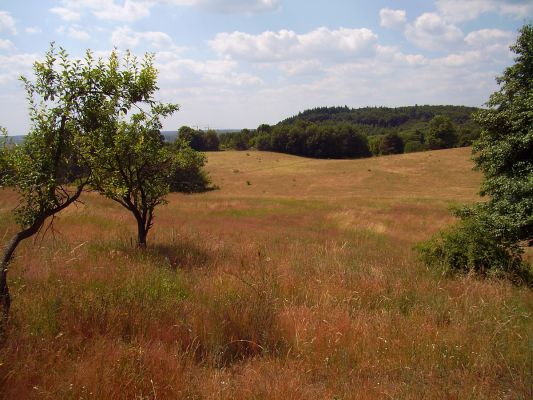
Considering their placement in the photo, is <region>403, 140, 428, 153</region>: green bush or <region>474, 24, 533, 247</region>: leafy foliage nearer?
<region>474, 24, 533, 247</region>: leafy foliage

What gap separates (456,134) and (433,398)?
115598 mm

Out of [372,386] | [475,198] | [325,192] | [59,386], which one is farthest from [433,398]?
[325,192]

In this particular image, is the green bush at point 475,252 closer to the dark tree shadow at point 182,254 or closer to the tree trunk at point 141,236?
the dark tree shadow at point 182,254

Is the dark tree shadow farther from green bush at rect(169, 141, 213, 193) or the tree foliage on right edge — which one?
the tree foliage on right edge

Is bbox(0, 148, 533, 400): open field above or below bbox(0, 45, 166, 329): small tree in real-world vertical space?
below

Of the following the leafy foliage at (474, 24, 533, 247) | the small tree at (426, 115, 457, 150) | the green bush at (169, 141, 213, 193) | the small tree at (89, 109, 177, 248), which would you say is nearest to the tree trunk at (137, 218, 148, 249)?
the small tree at (89, 109, 177, 248)

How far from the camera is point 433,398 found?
10.3 feet

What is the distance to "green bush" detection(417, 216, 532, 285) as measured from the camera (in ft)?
30.9

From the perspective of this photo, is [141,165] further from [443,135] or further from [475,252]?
[443,135]

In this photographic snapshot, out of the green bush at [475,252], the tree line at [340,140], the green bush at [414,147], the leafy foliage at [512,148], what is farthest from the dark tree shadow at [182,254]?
the green bush at [414,147]

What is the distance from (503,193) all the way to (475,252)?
2863mm

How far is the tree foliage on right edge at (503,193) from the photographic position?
981 cm

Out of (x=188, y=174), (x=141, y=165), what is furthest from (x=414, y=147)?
(x=141, y=165)

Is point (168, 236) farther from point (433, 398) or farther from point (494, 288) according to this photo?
point (433, 398)
